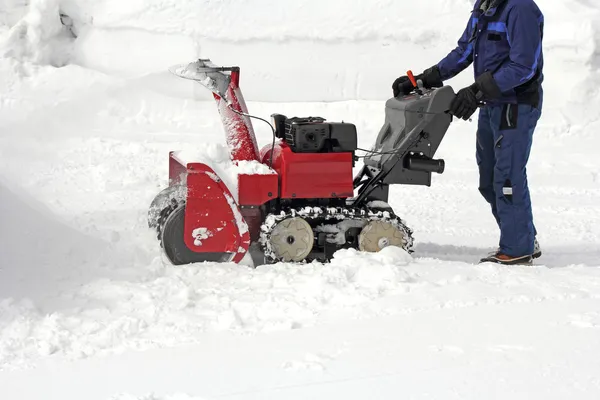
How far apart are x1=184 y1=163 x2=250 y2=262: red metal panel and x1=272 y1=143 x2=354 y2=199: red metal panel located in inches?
12.3

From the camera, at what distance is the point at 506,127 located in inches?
174

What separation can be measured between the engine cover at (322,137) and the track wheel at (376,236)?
458mm

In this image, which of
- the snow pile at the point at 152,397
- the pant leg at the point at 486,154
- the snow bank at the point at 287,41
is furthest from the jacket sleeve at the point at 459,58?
the snow bank at the point at 287,41

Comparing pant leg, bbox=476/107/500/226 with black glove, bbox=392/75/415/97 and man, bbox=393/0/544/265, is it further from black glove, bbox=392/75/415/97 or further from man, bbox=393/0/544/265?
black glove, bbox=392/75/415/97

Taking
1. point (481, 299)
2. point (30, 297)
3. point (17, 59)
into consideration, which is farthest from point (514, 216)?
point (17, 59)

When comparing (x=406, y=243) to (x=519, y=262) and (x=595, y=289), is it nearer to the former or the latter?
(x=519, y=262)

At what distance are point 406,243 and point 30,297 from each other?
6.76 feet

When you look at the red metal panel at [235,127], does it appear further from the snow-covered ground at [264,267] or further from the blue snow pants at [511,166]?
the blue snow pants at [511,166]

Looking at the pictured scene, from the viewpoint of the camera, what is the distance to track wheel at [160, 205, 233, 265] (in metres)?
4.26

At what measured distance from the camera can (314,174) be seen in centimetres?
A: 424

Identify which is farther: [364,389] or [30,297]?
[30,297]

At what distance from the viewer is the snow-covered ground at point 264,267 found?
9.43 feet

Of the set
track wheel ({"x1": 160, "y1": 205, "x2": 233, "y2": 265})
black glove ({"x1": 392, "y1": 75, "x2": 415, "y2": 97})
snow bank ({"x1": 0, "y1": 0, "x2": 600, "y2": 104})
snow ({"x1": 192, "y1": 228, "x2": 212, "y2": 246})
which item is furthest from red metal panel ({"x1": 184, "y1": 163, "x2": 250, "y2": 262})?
snow bank ({"x1": 0, "y1": 0, "x2": 600, "y2": 104})

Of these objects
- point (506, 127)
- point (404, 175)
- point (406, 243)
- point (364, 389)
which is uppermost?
point (506, 127)
